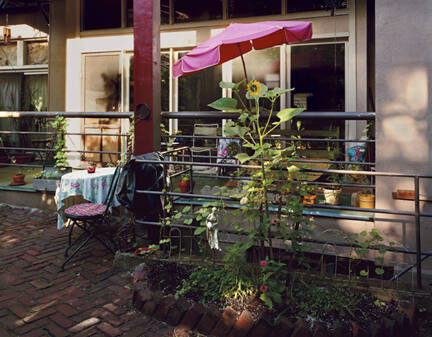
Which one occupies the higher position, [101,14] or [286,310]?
[101,14]

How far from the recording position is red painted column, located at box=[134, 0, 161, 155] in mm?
3447

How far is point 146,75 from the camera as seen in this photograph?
137 inches

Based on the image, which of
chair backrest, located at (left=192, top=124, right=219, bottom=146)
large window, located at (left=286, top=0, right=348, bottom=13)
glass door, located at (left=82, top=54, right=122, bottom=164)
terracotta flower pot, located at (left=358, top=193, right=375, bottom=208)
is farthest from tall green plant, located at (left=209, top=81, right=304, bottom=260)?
glass door, located at (left=82, top=54, right=122, bottom=164)

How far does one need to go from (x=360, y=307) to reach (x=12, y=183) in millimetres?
5243

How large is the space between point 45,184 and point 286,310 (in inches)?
157

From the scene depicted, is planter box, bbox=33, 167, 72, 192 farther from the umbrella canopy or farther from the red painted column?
the umbrella canopy

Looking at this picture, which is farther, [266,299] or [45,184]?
[45,184]

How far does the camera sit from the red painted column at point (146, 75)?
345 cm

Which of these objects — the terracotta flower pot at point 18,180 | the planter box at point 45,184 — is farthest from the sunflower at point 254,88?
the terracotta flower pot at point 18,180

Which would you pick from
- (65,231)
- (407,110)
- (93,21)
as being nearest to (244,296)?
(407,110)

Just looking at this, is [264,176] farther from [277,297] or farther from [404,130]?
[404,130]

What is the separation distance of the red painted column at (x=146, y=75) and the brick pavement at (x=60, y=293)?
49.6 inches

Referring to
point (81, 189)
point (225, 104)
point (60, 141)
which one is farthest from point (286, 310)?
point (60, 141)

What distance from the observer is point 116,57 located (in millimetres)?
7859
